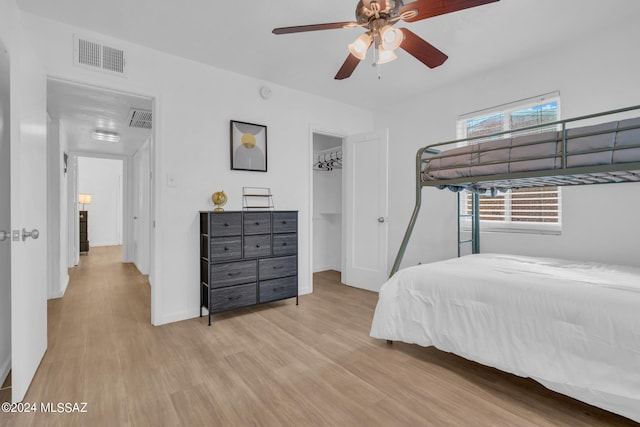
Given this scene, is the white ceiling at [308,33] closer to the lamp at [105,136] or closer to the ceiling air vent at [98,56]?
the ceiling air vent at [98,56]

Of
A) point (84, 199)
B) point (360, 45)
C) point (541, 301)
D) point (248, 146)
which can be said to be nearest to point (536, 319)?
point (541, 301)

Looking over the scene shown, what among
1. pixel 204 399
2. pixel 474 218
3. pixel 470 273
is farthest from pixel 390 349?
pixel 474 218

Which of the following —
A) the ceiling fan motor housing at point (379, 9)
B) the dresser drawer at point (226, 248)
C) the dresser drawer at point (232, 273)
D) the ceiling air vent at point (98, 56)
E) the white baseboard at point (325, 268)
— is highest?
the ceiling air vent at point (98, 56)

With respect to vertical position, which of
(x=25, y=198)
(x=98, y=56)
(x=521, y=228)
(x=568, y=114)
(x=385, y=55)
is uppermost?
(x=98, y=56)

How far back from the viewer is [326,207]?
5270 millimetres

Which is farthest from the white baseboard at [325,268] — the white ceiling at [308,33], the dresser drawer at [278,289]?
the white ceiling at [308,33]

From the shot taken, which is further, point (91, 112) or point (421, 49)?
point (91, 112)

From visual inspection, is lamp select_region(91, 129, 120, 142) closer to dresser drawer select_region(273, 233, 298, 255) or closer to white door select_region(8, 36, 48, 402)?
white door select_region(8, 36, 48, 402)

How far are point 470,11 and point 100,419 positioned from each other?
343 centimetres

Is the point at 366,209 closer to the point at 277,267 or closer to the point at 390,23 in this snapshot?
the point at 277,267

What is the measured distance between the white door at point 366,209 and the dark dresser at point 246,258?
114cm

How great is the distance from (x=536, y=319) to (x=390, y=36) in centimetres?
176

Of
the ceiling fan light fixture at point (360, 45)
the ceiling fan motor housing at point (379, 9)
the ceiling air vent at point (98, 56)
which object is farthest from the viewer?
the ceiling air vent at point (98, 56)

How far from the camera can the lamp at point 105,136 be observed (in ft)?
15.2
